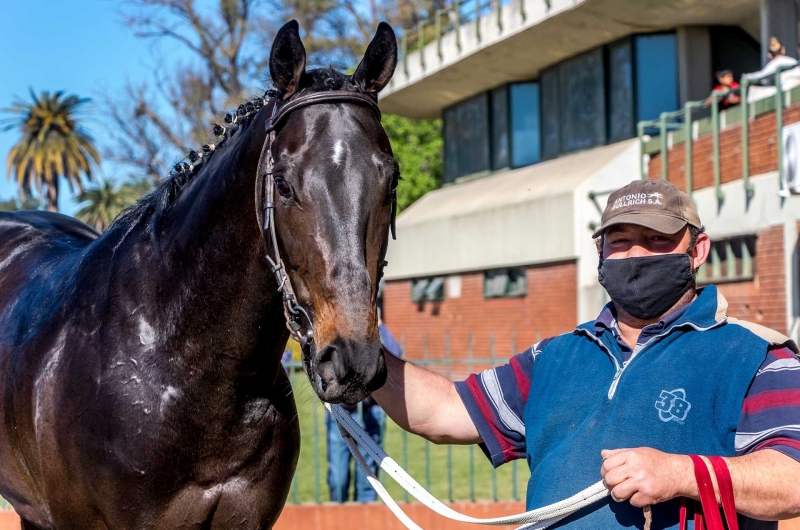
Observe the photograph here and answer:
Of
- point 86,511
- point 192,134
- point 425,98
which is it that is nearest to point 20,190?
point 192,134

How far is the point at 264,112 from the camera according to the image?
3.34 meters

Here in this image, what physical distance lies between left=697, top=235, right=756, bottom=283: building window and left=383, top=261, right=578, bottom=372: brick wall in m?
3.62

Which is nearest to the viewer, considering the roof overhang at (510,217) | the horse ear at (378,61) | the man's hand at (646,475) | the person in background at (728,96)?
the man's hand at (646,475)

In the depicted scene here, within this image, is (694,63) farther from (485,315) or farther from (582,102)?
(485,315)

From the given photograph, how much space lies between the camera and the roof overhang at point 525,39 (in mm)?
18234

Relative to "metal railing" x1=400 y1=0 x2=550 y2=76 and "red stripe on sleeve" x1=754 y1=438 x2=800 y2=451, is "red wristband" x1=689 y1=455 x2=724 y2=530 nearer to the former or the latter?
"red stripe on sleeve" x1=754 y1=438 x2=800 y2=451

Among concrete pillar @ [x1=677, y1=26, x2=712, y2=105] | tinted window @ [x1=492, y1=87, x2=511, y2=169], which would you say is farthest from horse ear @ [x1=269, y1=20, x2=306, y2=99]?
tinted window @ [x1=492, y1=87, x2=511, y2=169]

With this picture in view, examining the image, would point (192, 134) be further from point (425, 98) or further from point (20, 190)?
point (20, 190)

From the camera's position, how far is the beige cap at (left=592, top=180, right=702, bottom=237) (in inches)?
→ 123

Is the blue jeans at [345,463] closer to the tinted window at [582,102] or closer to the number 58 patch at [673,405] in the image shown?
the number 58 patch at [673,405]

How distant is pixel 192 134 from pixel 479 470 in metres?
27.2

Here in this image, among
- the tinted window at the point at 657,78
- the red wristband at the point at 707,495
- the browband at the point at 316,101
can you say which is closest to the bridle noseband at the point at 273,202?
the browband at the point at 316,101

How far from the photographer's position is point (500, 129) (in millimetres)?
24062

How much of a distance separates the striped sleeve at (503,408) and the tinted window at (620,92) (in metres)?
16.4
